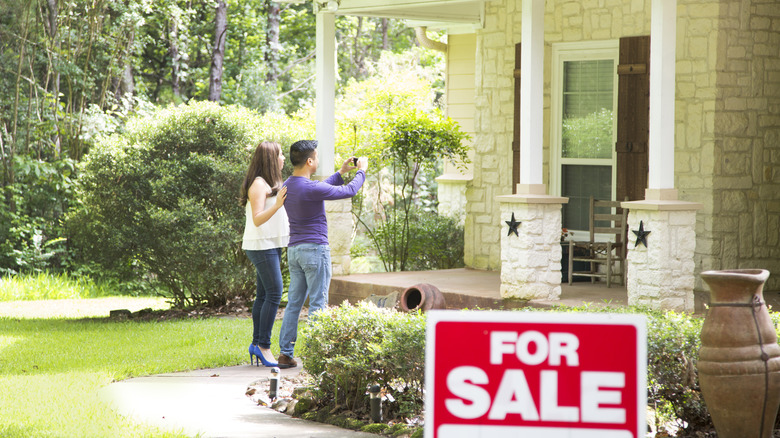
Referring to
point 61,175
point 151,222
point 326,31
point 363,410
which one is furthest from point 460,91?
point 363,410

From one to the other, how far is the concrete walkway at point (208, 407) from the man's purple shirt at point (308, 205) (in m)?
1.00

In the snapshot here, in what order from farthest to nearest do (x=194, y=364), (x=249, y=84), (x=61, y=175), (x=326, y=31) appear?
(x=249, y=84), (x=61, y=175), (x=326, y=31), (x=194, y=364)

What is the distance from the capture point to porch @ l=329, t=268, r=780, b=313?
8227 mm

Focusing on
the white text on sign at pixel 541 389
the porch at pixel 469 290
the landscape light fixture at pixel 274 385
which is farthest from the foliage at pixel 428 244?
the white text on sign at pixel 541 389

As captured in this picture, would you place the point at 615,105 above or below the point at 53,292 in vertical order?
above

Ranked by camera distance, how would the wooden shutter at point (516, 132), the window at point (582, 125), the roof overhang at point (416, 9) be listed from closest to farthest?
the window at point (582, 125) → the roof overhang at point (416, 9) → the wooden shutter at point (516, 132)

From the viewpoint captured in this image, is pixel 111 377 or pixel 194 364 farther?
pixel 194 364

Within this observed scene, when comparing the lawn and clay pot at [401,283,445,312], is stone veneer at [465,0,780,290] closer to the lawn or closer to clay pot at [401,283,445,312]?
clay pot at [401,283,445,312]

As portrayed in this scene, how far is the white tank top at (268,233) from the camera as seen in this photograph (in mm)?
6582

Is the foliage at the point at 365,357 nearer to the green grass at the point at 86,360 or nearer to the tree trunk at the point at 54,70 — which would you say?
the green grass at the point at 86,360

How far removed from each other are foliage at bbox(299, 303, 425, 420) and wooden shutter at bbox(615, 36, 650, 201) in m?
4.32

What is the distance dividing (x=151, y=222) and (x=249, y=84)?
341 inches

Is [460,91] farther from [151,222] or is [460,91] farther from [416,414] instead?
[416,414]

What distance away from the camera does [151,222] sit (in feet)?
31.9
